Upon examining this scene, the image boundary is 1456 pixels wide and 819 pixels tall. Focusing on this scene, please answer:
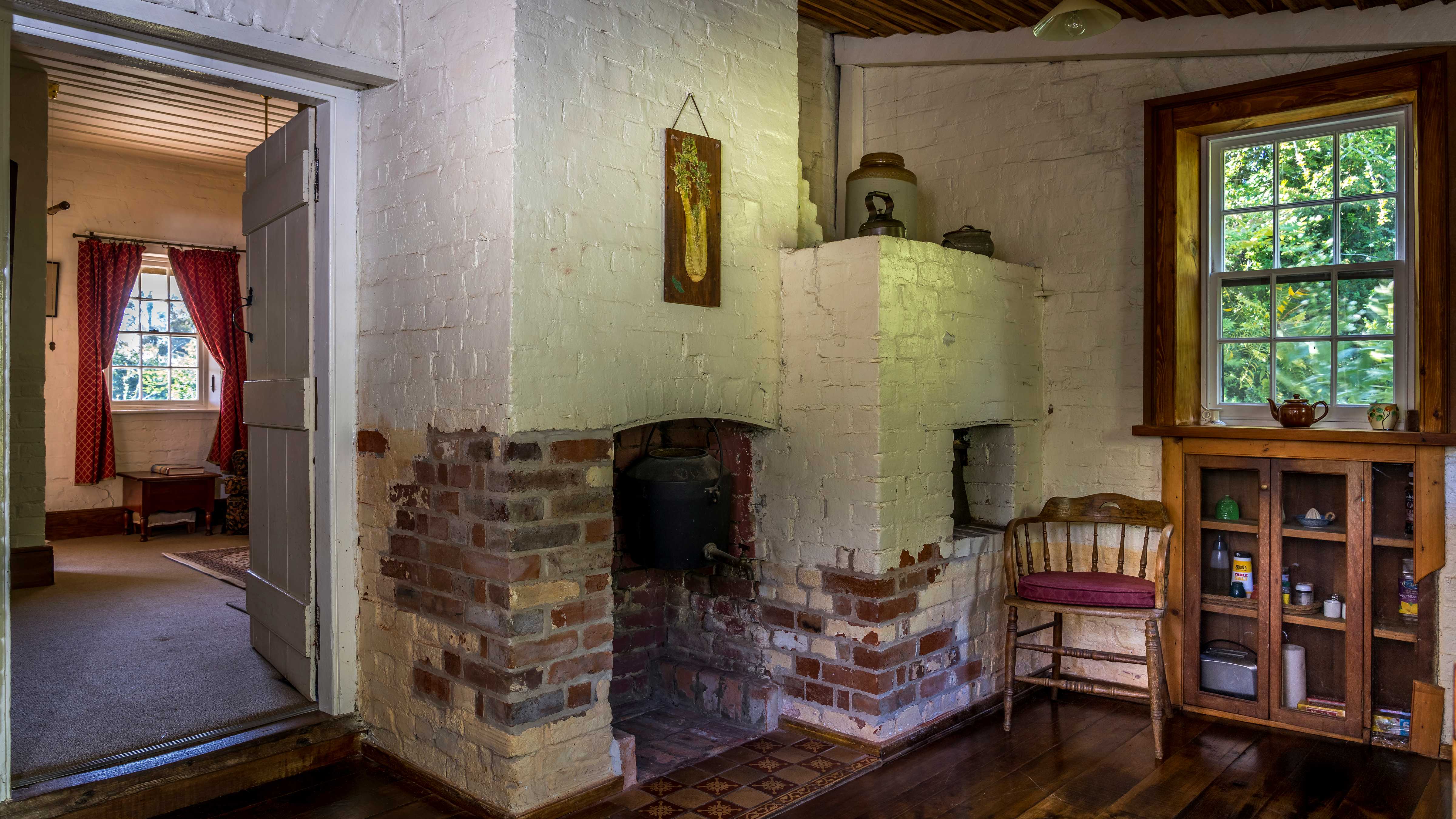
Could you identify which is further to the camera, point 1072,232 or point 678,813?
point 1072,232

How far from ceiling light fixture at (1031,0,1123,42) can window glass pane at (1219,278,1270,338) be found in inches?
54.9

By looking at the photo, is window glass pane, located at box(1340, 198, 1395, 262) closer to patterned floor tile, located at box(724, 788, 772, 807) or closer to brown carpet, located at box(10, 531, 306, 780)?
patterned floor tile, located at box(724, 788, 772, 807)

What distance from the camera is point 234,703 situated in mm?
3436

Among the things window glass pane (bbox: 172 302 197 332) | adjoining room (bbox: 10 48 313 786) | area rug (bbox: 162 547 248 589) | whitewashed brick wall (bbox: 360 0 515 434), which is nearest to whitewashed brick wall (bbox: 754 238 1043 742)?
whitewashed brick wall (bbox: 360 0 515 434)

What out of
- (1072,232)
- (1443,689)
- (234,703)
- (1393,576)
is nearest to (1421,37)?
(1072,232)

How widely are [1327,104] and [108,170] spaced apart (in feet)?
27.5

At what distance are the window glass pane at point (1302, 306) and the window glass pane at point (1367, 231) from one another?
0.14m

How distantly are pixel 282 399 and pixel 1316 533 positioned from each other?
4003mm

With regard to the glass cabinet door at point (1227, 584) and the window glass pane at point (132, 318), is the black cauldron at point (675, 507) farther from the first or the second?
the window glass pane at point (132, 318)

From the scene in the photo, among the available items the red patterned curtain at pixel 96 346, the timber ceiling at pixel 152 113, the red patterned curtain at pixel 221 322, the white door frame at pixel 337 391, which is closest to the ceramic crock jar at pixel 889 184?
the white door frame at pixel 337 391

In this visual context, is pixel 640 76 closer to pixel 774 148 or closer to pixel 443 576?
pixel 774 148

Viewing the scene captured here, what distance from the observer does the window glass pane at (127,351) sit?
810 centimetres

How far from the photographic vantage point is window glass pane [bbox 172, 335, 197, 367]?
8.41m

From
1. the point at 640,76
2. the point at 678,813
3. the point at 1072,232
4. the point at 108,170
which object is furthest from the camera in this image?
the point at 108,170
